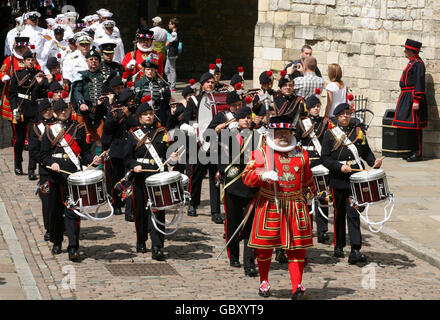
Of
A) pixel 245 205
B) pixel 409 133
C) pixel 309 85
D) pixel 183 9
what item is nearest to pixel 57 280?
pixel 245 205

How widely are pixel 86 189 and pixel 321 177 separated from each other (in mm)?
3031

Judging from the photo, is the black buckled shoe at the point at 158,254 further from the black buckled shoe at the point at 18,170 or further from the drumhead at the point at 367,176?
the black buckled shoe at the point at 18,170

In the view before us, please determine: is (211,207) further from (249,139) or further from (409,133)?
(409,133)

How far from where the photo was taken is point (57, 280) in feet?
36.1

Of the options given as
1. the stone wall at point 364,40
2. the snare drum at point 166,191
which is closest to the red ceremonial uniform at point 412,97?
the stone wall at point 364,40

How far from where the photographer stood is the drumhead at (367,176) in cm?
1155

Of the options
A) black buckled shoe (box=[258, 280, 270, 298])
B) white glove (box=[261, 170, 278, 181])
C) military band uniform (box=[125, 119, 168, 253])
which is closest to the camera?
white glove (box=[261, 170, 278, 181])

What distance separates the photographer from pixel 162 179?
11.5 m

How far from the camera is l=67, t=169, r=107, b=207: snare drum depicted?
1157cm

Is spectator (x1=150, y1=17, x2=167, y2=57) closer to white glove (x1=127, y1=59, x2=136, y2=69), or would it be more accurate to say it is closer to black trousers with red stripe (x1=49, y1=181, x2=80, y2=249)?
white glove (x1=127, y1=59, x2=136, y2=69)

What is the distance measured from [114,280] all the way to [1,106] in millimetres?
8226

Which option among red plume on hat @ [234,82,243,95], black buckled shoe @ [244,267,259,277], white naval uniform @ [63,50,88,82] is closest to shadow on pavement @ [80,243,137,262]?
black buckled shoe @ [244,267,259,277]

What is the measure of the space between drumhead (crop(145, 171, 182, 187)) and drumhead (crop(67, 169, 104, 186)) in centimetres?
58

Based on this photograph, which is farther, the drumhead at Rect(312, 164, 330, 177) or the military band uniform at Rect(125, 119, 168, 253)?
the drumhead at Rect(312, 164, 330, 177)
